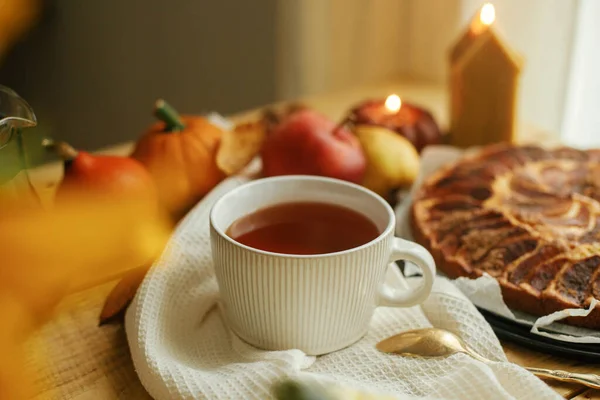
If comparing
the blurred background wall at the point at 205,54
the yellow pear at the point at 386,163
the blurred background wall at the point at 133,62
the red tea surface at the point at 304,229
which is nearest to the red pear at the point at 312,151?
the yellow pear at the point at 386,163

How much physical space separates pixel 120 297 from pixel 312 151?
1.07ft

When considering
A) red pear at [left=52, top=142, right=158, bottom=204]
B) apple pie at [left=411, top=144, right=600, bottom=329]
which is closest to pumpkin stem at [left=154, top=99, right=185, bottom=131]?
red pear at [left=52, top=142, right=158, bottom=204]

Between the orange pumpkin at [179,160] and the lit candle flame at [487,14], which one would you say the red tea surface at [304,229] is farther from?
the lit candle flame at [487,14]

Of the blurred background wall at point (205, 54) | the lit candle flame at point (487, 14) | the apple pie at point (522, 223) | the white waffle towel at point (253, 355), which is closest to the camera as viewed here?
the white waffle towel at point (253, 355)

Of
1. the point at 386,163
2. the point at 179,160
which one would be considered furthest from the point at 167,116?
the point at 386,163

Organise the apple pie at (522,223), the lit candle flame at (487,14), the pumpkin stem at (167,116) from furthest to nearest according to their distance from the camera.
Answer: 1. the lit candle flame at (487,14)
2. the pumpkin stem at (167,116)
3. the apple pie at (522,223)

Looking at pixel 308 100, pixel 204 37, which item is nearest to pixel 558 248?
pixel 308 100

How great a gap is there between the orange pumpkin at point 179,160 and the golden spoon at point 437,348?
39 centimetres

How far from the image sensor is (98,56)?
183cm

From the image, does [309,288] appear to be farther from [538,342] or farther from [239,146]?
[239,146]

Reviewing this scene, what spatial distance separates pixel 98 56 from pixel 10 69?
24 cm

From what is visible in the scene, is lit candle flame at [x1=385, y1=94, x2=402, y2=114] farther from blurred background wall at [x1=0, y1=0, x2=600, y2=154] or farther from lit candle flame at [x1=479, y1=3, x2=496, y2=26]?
blurred background wall at [x1=0, y1=0, x2=600, y2=154]

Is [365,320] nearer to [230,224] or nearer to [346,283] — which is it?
[346,283]

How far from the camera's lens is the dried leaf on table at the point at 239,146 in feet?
3.09
